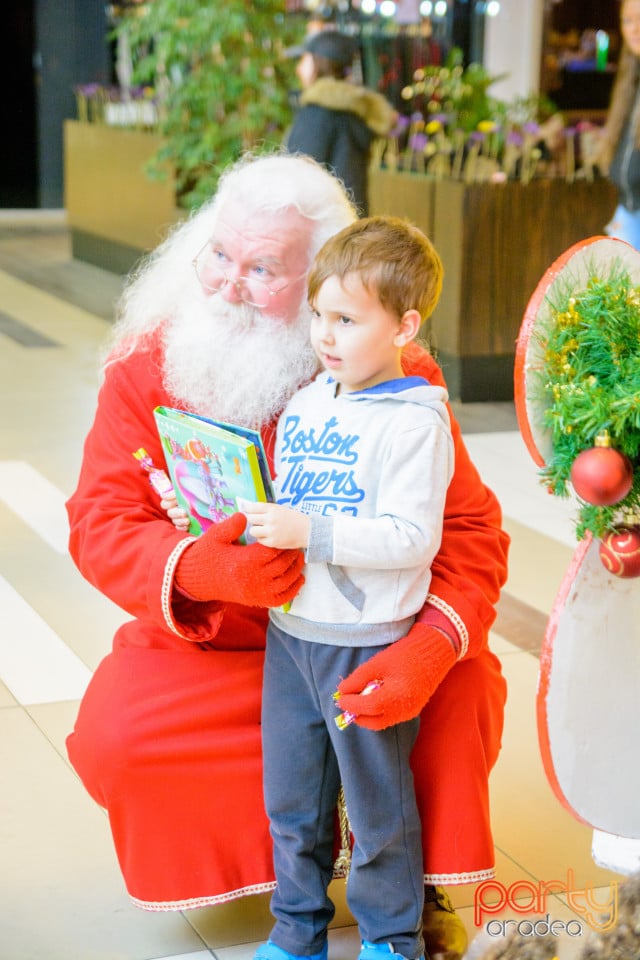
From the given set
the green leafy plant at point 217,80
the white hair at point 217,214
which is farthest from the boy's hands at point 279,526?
the green leafy plant at point 217,80

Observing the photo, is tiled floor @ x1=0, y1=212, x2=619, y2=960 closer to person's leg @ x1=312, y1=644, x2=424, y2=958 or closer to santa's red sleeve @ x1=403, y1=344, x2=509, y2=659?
person's leg @ x1=312, y1=644, x2=424, y2=958

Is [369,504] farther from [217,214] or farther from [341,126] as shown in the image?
[341,126]

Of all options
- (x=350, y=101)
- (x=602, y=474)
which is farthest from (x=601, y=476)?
(x=350, y=101)

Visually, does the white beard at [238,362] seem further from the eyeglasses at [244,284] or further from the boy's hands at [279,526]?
the boy's hands at [279,526]

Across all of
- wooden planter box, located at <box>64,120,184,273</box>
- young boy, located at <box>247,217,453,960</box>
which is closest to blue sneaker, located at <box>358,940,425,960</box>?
young boy, located at <box>247,217,453,960</box>

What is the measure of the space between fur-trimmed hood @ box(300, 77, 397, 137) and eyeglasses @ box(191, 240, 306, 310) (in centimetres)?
465

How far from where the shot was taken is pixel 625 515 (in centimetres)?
171

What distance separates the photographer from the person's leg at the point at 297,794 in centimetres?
207

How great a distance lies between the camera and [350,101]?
6695 millimetres

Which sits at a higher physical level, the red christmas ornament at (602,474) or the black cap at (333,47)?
the black cap at (333,47)

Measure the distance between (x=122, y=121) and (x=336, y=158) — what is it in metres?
4.21

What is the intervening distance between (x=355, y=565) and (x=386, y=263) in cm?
44

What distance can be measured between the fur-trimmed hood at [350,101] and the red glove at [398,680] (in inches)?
202

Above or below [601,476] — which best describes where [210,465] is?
below
